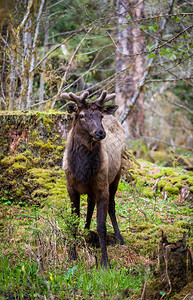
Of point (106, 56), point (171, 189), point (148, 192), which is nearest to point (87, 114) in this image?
point (148, 192)

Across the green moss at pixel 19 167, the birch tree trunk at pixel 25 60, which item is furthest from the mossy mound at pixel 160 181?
the birch tree trunk at pixel 25 60

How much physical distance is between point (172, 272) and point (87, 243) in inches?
86.3

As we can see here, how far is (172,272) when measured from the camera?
3.51 metres

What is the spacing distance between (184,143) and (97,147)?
673 inches

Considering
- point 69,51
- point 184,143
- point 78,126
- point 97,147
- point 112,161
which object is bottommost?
point 184,143

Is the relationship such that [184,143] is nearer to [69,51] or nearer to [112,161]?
[69,51]

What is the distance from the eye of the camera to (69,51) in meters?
14.7

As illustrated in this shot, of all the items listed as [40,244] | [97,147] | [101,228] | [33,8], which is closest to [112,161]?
[97,147]

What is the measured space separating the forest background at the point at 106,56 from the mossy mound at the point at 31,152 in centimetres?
201

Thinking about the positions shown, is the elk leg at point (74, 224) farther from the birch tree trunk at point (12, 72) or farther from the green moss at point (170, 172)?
the birch tree trunk at point (12, 72)

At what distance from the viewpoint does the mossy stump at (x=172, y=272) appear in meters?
3.43

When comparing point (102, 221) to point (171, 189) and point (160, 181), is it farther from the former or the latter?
point (160, 181)

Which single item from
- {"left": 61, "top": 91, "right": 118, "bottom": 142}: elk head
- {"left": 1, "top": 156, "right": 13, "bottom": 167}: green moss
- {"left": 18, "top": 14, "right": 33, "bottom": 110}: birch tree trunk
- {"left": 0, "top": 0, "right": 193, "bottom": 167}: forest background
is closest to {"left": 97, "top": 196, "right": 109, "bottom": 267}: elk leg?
{"left": 61, "top": 91, "right": 118, "bottom": 142}: elk head

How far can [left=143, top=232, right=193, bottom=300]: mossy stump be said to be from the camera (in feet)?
11.3
